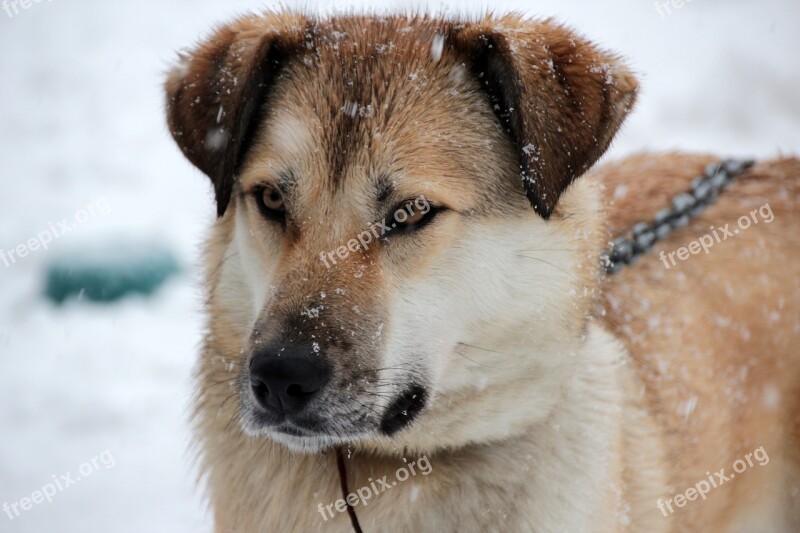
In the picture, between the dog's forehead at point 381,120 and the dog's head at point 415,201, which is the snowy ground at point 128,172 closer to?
the dog's head at point 415,201

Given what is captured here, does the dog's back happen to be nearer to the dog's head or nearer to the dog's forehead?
the dog's head

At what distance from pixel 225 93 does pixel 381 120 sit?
2.00 ft

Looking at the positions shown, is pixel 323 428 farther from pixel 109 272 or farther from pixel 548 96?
pixel 109 272

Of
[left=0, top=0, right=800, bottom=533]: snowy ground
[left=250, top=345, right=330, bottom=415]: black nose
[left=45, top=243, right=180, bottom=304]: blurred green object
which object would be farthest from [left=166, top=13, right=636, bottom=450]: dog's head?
[left=45, top=243, right=180, bottom=304]: blurred green object

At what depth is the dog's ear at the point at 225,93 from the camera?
2.74 metres

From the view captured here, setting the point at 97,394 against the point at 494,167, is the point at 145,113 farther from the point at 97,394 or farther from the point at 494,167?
the point at 494,167

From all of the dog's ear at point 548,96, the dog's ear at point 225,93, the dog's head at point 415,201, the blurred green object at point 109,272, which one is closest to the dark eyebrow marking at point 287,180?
the dog's head at point 415,201

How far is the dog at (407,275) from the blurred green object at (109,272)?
364 cm

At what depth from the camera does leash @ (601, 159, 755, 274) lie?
12.0ft

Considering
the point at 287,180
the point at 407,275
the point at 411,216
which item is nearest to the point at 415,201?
the point at 411,216

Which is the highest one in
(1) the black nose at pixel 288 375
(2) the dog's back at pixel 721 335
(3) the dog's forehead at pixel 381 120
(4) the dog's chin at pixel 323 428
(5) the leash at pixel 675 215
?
(3) the dog's forehead at pixel 381 120

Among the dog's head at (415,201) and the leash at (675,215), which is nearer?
the dog's head at (415,201)

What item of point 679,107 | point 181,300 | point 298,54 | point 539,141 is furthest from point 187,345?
point 679,107

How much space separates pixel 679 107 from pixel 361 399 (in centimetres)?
747
